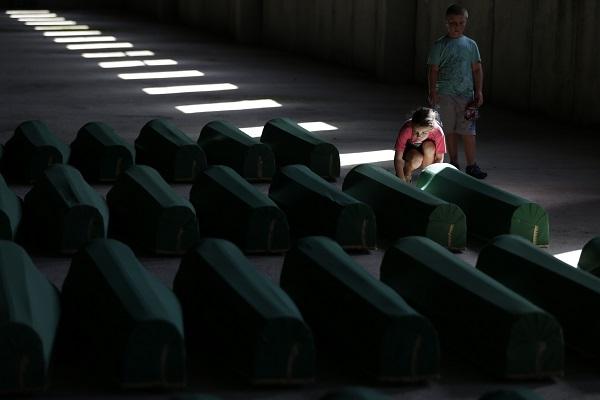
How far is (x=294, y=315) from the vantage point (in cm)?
600

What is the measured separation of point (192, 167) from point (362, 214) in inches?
98.7

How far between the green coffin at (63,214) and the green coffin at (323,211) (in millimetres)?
1312

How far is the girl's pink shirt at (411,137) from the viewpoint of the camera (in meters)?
9.95

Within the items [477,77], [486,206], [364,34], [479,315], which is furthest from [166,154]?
[364,34]

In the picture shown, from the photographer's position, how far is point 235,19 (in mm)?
24703

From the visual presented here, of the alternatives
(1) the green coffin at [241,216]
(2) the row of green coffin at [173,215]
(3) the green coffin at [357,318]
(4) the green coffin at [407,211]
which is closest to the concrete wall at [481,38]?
(4) the green coffin at [407,211]

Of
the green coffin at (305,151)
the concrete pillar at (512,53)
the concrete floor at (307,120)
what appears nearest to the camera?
the concrete floor at (307,120)

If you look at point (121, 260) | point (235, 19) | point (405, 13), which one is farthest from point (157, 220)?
point (235, 19)

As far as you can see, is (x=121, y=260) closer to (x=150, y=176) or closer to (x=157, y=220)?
(x=157, y=220)

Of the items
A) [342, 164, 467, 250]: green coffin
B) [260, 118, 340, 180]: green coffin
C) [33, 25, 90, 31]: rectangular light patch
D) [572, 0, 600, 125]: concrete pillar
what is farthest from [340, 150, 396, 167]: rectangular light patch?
[33, 25, 90, 31]: rectangular light patch

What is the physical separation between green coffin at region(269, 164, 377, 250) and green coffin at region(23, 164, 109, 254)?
1312 millimetres

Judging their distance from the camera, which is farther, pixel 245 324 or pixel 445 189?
pixel 445 189

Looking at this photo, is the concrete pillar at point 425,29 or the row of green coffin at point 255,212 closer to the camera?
the row of green coffin at point 255,212

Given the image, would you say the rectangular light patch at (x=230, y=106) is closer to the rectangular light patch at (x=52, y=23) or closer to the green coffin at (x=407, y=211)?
the green coffin at (x=407, y=211)
